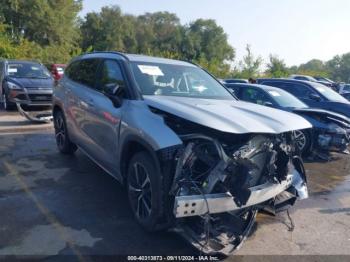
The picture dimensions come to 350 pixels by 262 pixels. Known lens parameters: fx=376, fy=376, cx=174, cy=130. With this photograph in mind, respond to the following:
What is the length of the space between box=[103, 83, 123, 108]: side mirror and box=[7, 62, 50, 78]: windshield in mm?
8948

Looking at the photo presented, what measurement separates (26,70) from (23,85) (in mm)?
1406

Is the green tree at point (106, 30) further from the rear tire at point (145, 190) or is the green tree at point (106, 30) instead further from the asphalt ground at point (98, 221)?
the rear tire at point (145, 190)

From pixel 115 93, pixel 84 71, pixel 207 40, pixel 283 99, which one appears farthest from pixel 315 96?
pixel 207 40

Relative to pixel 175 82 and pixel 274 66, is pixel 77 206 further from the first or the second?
pixel 274 66

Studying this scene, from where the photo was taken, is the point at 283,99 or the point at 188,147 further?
the point at 283,99

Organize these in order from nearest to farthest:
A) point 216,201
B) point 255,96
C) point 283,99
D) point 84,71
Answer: point 216,201 → point 84,71 → point 283,99 → point 255,96

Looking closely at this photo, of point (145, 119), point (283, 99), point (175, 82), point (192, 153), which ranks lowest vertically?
point (192, 153)

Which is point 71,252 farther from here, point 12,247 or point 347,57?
point 347,57

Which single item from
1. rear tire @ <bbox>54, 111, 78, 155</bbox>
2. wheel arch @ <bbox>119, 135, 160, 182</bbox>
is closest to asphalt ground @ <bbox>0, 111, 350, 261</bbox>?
rear tire @ <bbox>54, 111, 78, 155</bbox>

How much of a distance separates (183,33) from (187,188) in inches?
2692

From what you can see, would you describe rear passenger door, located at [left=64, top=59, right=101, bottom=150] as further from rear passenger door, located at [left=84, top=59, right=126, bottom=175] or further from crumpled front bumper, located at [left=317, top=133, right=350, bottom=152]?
crumpled front bumper, located at [left=317, top=133, right=350, bottom=152]

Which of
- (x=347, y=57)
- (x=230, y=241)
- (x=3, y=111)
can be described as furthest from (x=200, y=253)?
(x=347, y=57)

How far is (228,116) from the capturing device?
3.75 m

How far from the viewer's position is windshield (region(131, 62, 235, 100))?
463 cm
